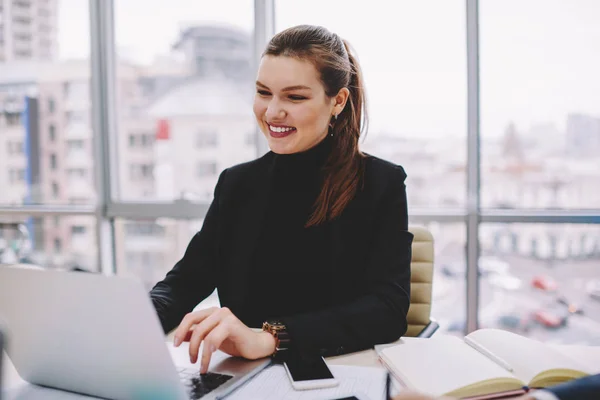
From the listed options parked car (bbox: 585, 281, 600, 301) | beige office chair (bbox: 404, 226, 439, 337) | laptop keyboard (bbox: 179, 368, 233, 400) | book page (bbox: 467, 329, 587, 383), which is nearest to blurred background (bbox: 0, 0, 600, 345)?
parked car (bbox: 585, 281, 600, 301)

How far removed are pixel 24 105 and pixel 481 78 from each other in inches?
120

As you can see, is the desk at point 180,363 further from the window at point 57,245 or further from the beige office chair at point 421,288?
the window at point 57,245

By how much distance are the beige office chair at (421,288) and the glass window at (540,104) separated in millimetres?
1429

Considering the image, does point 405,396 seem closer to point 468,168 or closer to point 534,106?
point 468,168

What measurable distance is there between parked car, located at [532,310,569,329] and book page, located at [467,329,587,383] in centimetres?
213

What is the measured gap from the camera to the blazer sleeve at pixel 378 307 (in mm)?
1028

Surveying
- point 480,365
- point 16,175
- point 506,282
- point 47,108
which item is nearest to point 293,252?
point 480,365

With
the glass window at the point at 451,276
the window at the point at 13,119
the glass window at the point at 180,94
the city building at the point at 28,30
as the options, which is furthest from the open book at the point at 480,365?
the window at the point at 13,119

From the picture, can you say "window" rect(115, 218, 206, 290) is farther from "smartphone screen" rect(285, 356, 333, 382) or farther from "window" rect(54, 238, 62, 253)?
"smartphone screen" rect(285, 356, 333, 382)

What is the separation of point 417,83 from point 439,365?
2.33 m

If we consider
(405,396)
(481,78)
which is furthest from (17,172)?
(405,396)

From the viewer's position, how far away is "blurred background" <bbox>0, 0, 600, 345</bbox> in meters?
2.81

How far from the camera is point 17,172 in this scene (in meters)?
3.73

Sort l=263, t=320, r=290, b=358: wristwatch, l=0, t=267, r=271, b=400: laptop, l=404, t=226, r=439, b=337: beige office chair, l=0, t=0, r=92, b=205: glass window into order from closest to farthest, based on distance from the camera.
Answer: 1. l=0, t=267, r=271, b=400: laptop
2. l=263, t=320, r=290, b=358: wristwatch
3. l=404, t=226, r=439, b=337: beige office chair
4. l=0, t=0, r=92, b=205: glass window
